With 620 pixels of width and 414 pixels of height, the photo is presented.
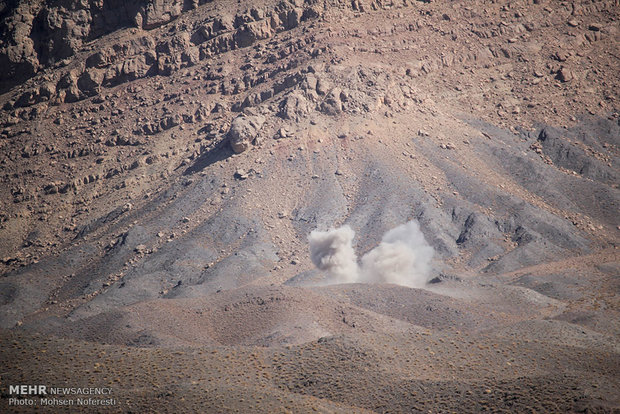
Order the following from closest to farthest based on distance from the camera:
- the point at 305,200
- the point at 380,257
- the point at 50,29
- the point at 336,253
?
the point at 380,257
the point at 336,253
the point at 305,200
the point at 50,29

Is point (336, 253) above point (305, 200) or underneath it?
underneath

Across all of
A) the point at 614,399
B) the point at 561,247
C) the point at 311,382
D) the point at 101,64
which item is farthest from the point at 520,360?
the point at 101,64

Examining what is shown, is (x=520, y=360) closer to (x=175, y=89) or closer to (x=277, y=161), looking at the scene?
(x=277, y=161)

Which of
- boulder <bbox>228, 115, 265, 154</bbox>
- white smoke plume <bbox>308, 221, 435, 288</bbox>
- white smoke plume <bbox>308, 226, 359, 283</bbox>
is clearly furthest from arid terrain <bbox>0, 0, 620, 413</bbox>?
white smoke plume <bbox>308, 226, 359, 283</bbox>

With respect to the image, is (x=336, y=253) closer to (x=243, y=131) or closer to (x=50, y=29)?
(x=243, y=131)

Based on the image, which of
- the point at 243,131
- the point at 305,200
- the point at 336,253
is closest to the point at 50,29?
the point at 243,131

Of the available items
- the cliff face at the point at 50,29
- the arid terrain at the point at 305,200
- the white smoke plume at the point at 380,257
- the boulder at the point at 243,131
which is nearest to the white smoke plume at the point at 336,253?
the white smoke plume at the point at 380,257
